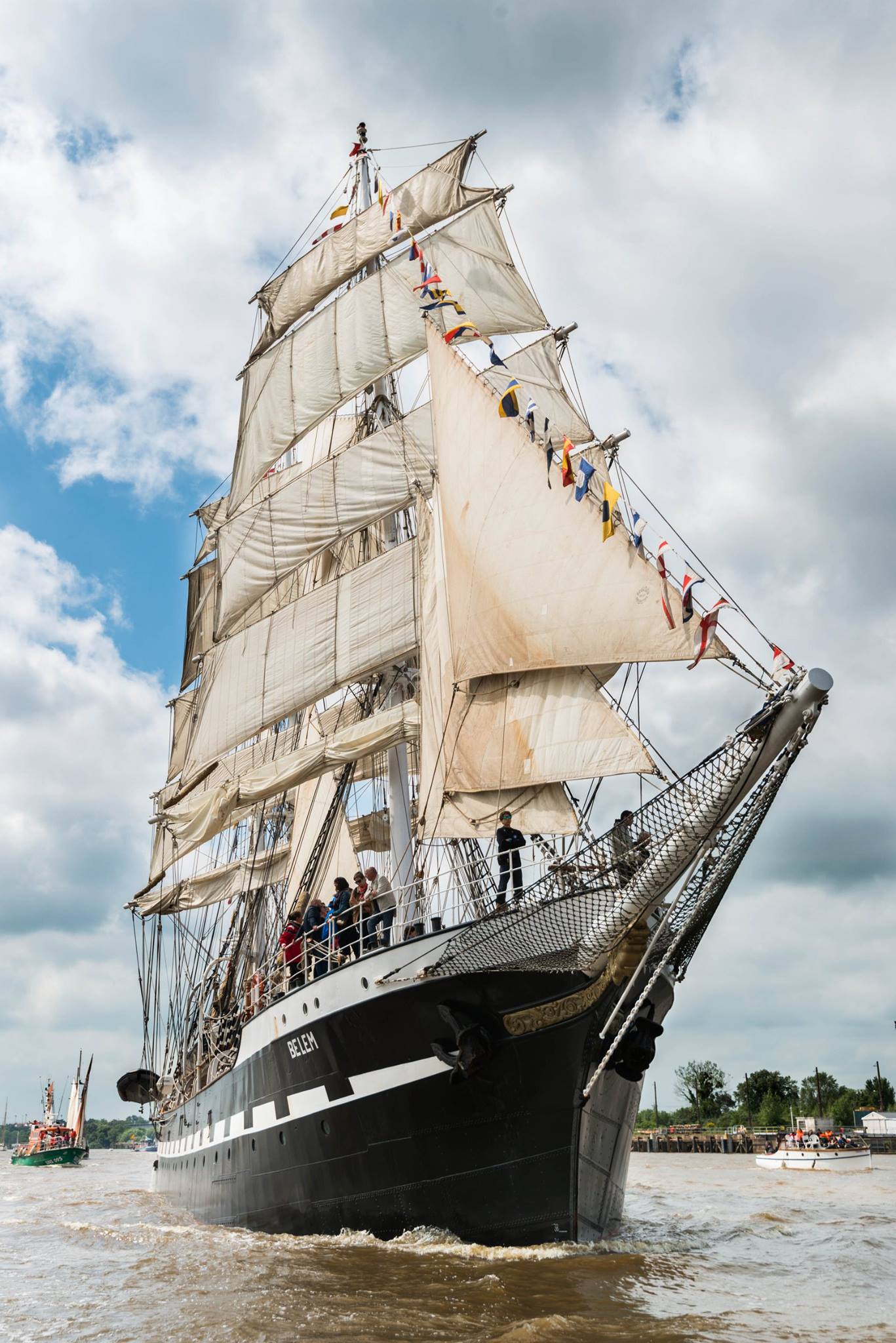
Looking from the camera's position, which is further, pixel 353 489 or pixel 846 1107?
pixel 846 1107

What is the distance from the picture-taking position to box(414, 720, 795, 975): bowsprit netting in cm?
1098

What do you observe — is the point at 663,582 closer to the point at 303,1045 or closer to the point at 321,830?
the point at 303,1045

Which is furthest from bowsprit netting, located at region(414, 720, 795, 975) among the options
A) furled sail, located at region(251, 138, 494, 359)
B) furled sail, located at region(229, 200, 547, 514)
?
furled sail, located at region(251, 138, 494, 359)

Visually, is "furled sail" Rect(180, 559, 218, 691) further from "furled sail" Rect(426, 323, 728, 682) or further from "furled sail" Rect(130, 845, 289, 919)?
"furled sail" Rect(426, 323, 728, 682)

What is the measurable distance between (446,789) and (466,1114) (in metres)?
4.64

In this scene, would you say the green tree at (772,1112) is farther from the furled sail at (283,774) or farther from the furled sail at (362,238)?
the furled sail at (362,238)

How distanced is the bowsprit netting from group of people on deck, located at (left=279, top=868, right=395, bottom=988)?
221 centimetres

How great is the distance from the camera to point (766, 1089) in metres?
79.0

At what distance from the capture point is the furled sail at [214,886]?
97.5ft

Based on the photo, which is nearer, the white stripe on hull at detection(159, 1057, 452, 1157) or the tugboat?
the white stripe on hull at detection(159, 1057, 452, 1157)

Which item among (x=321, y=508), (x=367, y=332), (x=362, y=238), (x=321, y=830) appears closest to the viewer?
(x=321, y=830)

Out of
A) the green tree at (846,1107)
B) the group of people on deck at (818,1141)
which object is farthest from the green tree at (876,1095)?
the group of people on deck at (818,1141)

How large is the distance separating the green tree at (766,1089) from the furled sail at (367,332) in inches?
2654

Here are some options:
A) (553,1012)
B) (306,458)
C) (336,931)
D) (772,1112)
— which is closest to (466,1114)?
(553,1012)
